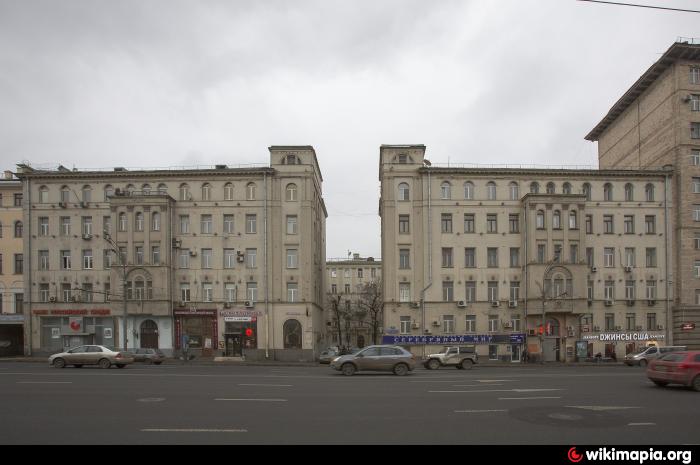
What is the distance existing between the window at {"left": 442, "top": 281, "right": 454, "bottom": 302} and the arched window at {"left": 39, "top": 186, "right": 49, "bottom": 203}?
112 ft

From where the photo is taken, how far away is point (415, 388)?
19.3 metres

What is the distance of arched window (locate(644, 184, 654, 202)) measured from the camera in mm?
48438

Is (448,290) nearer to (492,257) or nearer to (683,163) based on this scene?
(492,257)

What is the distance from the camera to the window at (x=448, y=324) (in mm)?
46625

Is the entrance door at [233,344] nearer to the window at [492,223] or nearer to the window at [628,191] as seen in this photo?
the window at [492,223]

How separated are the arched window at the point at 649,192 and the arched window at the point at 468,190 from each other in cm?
1468

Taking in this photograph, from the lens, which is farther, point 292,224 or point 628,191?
point 292,224

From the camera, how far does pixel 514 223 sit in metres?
47.7

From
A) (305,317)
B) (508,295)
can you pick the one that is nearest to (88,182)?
(305,317)

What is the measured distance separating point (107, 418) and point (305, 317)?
118 ft

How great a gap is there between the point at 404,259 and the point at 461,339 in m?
7.82

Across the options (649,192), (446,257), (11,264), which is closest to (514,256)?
(446,257)

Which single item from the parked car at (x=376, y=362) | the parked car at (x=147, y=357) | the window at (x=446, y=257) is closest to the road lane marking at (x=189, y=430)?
the parked car at (x=376, y=362)

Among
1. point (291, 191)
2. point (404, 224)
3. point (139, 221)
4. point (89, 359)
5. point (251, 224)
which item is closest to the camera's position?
point (89, 359)
